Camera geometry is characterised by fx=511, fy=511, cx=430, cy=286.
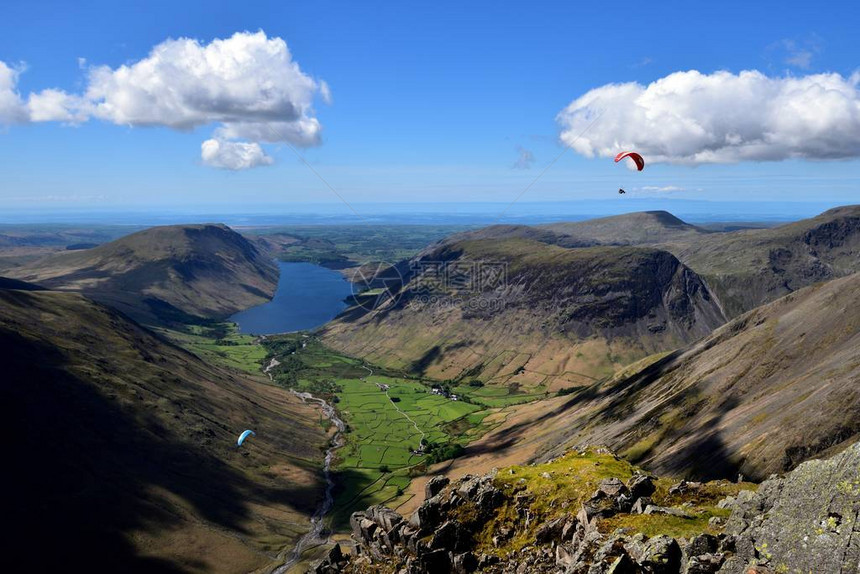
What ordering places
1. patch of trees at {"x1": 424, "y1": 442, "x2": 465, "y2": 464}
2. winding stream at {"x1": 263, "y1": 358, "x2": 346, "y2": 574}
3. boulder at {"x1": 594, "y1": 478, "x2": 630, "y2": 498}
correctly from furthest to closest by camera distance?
patch of trees at {"x1": 424, "y1": 442, "x2": 465, "y2": 464}, winding stream at {"x1": 263, "y1": 358, "x2": 346, "y2": 574}, boulder at {"x1": 594, "y1": 478, "x2": 630, "y2": 498}

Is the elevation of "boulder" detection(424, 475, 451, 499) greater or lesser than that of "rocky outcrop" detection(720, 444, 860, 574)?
lesser

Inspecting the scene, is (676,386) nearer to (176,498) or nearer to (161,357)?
(176,498)

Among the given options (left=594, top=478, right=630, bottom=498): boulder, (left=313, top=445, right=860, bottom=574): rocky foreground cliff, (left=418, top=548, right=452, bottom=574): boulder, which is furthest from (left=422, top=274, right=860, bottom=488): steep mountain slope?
(left=418, top=548, right=452, bottom=574): boulder

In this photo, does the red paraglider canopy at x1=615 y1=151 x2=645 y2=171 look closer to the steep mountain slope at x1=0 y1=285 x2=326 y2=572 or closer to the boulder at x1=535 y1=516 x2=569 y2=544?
the boulder at x1=535 y1=516 x2=569 y2=544

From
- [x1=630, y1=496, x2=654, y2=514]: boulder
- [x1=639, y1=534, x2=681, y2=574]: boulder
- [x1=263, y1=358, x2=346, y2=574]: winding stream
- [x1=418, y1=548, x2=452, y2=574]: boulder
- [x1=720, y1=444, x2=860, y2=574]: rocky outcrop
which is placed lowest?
[x1=263, y1=358, x2=346, y2=574]: winding stream

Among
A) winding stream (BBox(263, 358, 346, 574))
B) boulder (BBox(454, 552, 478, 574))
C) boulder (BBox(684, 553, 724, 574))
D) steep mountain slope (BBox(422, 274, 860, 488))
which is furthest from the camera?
winding stream (BBox(263, 358, 346, 574))

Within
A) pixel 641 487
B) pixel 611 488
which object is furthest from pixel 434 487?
pixel 641 487

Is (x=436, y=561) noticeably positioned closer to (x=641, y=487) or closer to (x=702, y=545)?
(x=641, y=487)

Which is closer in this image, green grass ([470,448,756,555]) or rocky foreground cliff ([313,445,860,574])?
rocky foreground cliff ([313,445,860,574])
